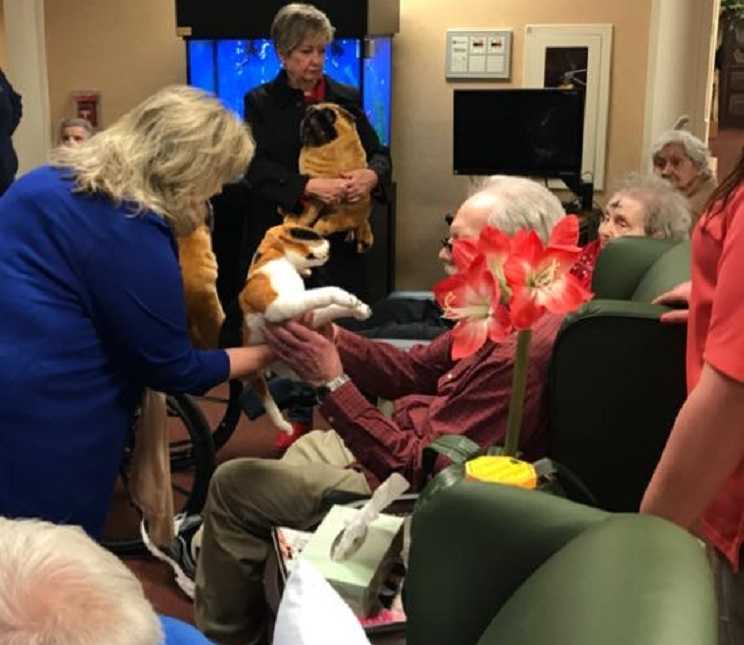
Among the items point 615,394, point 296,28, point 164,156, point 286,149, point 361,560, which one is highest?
point 296,28

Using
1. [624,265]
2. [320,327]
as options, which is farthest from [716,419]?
[320,327]

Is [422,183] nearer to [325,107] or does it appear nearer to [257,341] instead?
[325,107]

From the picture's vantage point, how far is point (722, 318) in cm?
114

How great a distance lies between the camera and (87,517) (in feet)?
6.63

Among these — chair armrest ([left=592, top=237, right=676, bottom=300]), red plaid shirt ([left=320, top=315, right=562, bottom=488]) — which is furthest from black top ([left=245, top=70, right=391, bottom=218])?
red plaid shirt ([left=320, top=315, right=562, bottom=488])

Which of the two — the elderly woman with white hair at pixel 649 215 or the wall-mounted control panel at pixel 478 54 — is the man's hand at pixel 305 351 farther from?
the wall-mounted control panel at pixel 478 54

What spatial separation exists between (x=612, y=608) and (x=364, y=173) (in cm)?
279

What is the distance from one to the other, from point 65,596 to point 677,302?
1.07m

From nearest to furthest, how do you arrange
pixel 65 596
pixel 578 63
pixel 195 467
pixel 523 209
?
pixel 65 596
pixel 523 209
pixel 195 467
pixel 578 63

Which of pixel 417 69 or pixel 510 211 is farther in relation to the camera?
pixel 417 69

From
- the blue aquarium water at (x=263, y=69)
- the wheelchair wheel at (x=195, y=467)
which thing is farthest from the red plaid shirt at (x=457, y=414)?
the blue aquarium water at (x=263, y=69)

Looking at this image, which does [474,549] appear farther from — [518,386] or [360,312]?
[360,312]

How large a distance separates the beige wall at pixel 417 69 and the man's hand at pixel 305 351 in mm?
3220

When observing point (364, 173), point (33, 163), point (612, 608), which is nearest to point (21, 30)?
point (33, 163)
